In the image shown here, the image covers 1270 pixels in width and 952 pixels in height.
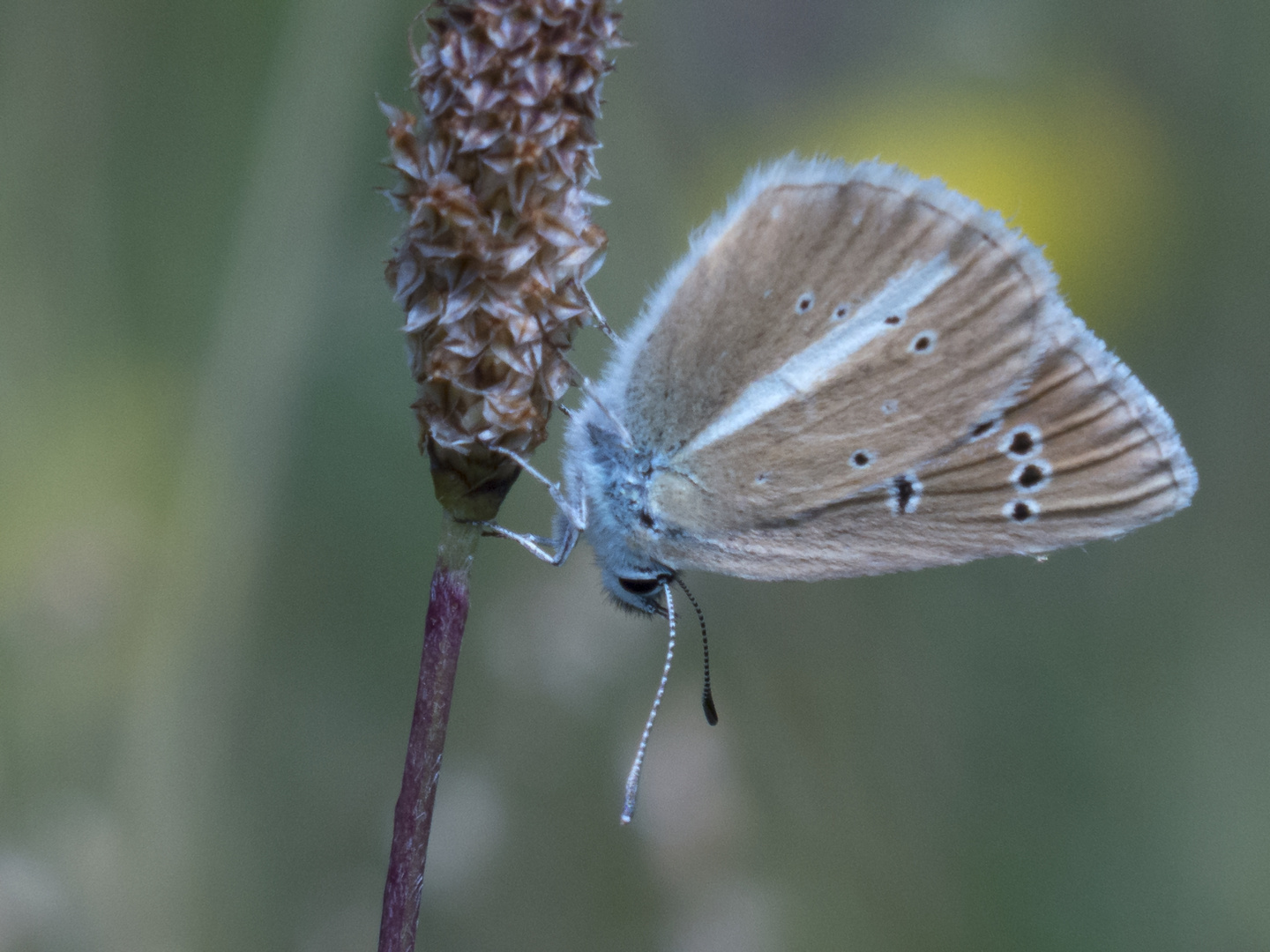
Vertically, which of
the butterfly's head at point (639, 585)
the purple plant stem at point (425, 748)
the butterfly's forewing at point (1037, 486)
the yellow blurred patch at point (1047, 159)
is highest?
the yellow blurred patch at point (1047, 159)

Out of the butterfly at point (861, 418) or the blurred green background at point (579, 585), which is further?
the blurred green background at point (579, 585)

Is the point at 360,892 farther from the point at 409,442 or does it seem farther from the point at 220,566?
the point at 409,442

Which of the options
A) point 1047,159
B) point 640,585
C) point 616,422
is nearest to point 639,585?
point 640,585

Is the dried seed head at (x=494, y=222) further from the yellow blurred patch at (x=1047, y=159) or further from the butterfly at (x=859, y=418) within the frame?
the yellow blurred patch at (x=1047, y=159)

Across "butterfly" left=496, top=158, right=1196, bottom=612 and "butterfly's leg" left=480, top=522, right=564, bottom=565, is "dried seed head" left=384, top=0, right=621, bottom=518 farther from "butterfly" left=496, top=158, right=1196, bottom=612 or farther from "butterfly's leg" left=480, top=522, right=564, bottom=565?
"butterfly" left=496, top=158, right=1196, bottom=612

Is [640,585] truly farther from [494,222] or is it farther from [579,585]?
[494,222]

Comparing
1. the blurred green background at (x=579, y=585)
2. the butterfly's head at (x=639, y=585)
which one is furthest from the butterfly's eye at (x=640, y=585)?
the blurred green background at (x=579, y=585)

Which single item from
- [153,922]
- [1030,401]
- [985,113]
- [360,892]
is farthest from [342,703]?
[985,113]
